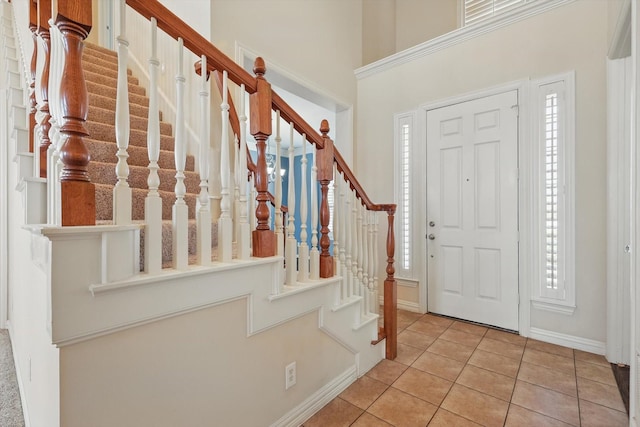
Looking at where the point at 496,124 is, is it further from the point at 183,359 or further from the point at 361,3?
the point at 183,359

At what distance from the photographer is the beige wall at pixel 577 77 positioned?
2.36 m

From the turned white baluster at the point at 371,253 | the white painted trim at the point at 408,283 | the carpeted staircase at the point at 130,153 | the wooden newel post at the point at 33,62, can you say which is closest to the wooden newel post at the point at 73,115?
the carpeted staircase at the point at 130,153

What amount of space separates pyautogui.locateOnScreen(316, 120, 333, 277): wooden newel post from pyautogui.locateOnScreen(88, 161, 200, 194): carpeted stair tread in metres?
0.96

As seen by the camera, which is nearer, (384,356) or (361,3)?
(384,356)

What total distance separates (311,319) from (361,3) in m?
3.91

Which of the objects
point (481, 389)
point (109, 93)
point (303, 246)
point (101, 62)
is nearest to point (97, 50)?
point (101, 62)

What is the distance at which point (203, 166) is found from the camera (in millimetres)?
1151

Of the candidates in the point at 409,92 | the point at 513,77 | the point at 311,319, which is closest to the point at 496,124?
the point at 513,77

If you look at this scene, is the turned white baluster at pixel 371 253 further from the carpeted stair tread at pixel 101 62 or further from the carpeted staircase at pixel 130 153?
the carpeted stair tread at pixel 101 62

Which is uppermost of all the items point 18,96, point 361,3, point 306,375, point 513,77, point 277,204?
point 361,3

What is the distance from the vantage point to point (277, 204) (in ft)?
5.10

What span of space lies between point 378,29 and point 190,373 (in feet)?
14.3

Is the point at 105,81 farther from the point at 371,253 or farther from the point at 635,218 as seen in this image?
the point at 635,218

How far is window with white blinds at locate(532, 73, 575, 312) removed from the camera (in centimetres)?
246
